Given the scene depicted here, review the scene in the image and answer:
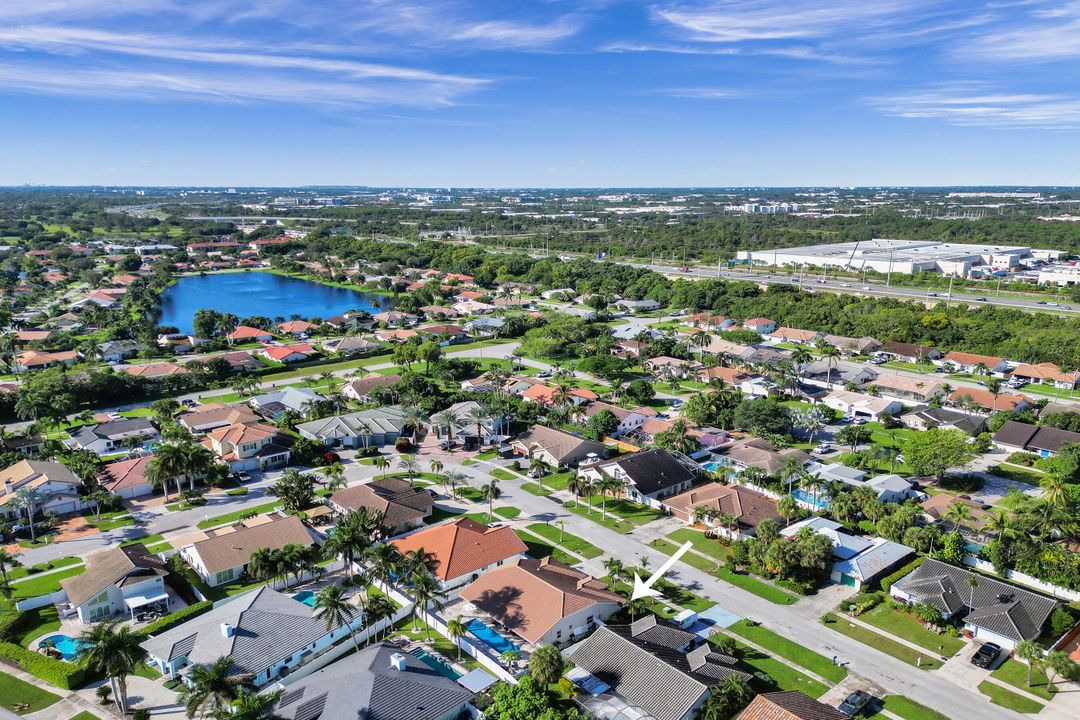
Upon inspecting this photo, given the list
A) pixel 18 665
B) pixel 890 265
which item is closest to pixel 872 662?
pixel 18 665

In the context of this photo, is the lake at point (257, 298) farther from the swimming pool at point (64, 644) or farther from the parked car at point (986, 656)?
the parked car at point (986, 656)

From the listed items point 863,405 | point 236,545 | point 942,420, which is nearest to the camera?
point 236,545

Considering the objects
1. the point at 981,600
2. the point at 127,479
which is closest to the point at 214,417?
the point at 127,479

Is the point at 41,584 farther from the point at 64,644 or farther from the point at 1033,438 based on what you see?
the point at 1033,438

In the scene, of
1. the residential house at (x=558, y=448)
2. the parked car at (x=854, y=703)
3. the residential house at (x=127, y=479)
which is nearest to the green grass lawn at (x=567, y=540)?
the residential house at (x=558, y=448)

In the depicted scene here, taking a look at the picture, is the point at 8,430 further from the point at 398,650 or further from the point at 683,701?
the point at 683,701
